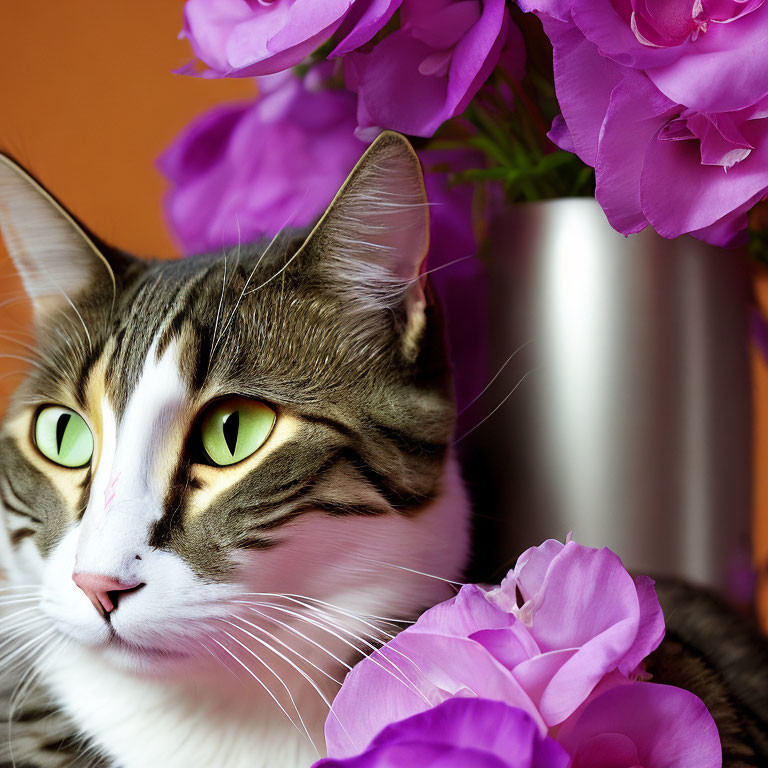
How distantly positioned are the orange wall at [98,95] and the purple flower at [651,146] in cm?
42

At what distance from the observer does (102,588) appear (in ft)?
1.23

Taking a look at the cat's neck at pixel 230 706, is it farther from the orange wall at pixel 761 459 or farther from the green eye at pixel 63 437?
the orange wall at pixel 761 459

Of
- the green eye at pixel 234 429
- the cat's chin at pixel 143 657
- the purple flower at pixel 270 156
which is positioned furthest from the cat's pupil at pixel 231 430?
the purple flower at pixel 270 156

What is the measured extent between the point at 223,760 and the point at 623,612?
0.22 meters

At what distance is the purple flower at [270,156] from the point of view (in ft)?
1.97

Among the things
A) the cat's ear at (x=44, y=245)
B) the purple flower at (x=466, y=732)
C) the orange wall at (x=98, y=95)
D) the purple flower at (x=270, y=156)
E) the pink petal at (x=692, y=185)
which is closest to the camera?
the purple flower at (x=466, y=732)

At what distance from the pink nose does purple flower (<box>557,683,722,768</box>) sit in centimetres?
20

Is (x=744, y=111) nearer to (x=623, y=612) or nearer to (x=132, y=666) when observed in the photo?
(x=623, y=612)

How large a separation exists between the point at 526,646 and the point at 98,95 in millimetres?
639

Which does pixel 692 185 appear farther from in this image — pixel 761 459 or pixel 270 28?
pixel 761 459

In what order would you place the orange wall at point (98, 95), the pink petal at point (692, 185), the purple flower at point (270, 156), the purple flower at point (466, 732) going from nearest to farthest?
the purple flower at point (466, 732) < the pink petal at point (692, 185) < the purple flower at point (270, 156) < the orange wall at point (98, 95)

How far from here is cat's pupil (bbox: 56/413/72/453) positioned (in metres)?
0.48

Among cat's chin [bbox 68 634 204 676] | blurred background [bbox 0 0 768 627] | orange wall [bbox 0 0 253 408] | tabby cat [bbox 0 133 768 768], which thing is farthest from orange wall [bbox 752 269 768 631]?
orange wall [bbox 0 0 253 408]

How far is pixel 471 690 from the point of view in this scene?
34 cm
